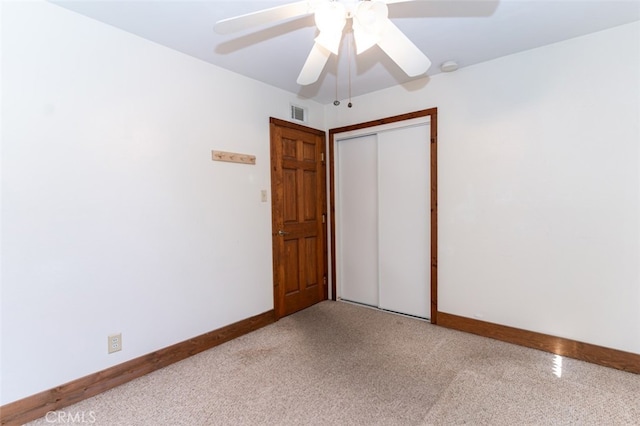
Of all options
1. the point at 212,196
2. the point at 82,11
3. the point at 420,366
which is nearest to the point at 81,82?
the point at 82,11

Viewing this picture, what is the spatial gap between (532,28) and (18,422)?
4.15m

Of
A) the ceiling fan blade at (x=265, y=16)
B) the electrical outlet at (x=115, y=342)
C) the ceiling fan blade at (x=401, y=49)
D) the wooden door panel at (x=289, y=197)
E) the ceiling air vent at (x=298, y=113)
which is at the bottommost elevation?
the electrical outlet at (x=115, y=342)

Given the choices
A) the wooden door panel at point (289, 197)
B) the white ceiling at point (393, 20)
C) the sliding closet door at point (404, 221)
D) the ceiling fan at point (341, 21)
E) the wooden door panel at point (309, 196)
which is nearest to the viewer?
the ceiling fan at point (341, 21)

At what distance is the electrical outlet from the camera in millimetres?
2191

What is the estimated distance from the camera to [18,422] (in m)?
1.80

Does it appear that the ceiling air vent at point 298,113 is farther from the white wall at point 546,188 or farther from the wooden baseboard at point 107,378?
the wooden baseboard at point 107,378

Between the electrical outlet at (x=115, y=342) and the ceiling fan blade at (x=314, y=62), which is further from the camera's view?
the electrical outlet at (x=115, y=342)

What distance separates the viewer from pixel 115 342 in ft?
7.26

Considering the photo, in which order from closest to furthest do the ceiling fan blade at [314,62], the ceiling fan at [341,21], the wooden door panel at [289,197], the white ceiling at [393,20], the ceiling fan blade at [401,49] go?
the ceiling fan at [341,21]
the ceiling fan blade at [401,49]
the ceiling fan blade at [314,62]
the white ceiling at [393,20]
the wooden door panel at [289,197]

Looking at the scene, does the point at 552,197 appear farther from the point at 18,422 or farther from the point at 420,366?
the point at 18,422

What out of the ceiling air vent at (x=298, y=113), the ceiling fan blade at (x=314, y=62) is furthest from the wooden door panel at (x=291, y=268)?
the ceiling fan blade at (x=314, y=62)

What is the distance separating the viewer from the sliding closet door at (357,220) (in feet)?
12.2

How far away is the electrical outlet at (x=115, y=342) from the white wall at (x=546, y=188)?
2.78m

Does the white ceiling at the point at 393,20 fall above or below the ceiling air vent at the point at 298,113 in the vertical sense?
above
